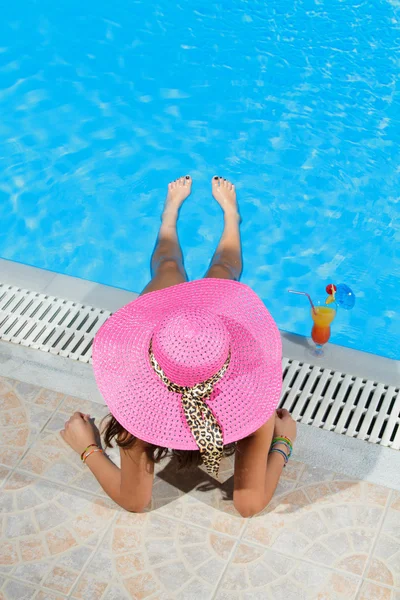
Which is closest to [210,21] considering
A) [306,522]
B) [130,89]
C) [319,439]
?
[130,89]

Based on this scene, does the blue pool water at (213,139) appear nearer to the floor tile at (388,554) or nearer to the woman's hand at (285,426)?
the woman's hand at (285,426)

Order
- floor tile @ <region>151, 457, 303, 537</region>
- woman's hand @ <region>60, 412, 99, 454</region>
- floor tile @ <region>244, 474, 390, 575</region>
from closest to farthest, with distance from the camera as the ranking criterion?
floor tile @ <region>244, 474, 390, 575</region>, floor tile @ <region>151, 457, 303, 537</region>, woman's hand @ <region>60, 412, 99, 454</region>

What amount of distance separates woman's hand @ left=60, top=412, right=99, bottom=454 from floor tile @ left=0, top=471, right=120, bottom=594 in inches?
7.5

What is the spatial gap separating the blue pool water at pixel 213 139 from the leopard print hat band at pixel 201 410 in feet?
6.21

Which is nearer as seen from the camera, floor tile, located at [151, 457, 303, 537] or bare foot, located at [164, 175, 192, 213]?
floor tile, located at [151, 457, 303, 537]

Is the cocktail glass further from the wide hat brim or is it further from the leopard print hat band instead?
the leopard print hat band

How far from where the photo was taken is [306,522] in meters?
3.17

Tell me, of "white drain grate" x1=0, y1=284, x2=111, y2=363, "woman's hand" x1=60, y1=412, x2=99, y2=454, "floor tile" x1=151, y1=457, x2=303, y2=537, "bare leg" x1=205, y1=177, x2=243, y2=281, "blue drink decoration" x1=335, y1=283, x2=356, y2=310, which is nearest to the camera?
"floor tile" x1=151, y1=457, x2=303, y2=537

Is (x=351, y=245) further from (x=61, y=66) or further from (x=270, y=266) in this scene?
(x=61, y=66)

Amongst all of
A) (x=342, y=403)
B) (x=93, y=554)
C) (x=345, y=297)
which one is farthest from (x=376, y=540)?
(x=345, y=297)

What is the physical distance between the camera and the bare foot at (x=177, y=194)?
173 inches

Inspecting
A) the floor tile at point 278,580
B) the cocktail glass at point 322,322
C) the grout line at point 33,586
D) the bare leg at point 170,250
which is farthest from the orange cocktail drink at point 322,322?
the grout line at point 33,586

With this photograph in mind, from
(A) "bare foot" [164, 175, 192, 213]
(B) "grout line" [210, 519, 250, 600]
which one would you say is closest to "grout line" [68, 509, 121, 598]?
(B) "grout line" [210, 519, 250, 600]

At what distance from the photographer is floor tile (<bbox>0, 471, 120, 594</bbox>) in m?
3.01
